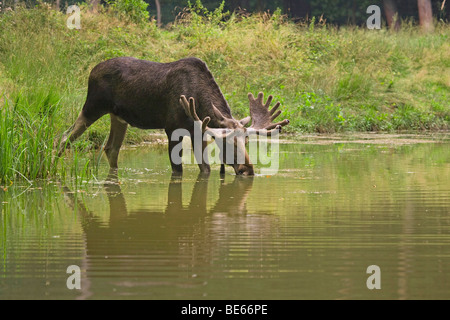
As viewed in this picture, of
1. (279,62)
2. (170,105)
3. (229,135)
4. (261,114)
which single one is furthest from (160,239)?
(279,62)

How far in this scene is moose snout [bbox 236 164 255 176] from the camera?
452 inches

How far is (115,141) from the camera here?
12984 millimetres

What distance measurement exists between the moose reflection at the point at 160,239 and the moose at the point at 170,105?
1.67m

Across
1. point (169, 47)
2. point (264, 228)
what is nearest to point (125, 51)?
point (169, 47)

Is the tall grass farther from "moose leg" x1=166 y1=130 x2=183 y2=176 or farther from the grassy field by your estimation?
the grassy field

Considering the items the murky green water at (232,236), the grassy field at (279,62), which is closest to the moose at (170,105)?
the murky green water at (232,236)

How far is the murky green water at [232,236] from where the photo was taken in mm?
5531

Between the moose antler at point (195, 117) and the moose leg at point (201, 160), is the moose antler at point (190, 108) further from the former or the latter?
the moose leg at point (201, 160)

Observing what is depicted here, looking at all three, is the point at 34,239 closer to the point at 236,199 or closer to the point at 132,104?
the point at 236,199

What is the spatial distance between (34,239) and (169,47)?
1735 centimetres

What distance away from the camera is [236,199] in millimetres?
9594

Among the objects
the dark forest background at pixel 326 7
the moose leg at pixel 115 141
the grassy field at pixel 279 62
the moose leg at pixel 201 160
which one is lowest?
the moose leg at pixel 201 160

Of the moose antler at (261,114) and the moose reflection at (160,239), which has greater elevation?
the moose antler at (261,114)

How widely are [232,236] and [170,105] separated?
5.23m
